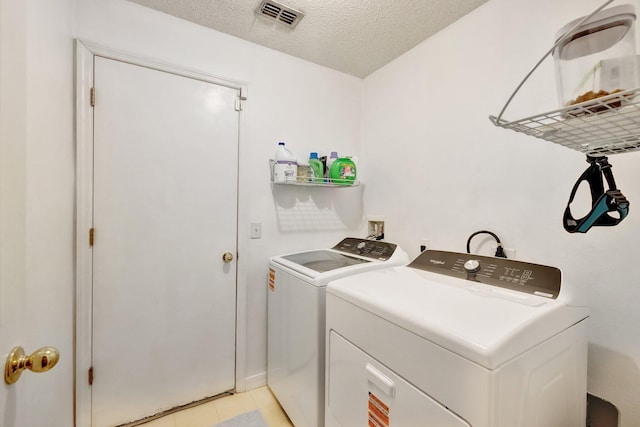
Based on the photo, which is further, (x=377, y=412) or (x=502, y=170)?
(x=502, y=170)

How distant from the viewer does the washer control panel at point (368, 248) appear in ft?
5.82

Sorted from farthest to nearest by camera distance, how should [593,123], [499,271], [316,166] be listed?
[316,166] < [499,271] < [593,123]

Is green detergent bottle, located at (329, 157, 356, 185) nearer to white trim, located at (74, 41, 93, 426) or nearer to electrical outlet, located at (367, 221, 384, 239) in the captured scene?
electrical outlet, located at (367, 221, 384, 239)

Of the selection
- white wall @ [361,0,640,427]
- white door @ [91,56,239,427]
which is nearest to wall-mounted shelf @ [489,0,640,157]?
white wall @ [361,0,640,427]

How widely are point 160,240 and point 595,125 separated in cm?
210

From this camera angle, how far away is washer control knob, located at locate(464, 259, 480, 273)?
124 cm

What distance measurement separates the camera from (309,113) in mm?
2238

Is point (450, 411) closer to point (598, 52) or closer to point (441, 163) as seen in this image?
point (598, 52)

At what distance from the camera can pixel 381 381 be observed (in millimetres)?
964

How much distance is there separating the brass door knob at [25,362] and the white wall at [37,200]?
0.07 feet

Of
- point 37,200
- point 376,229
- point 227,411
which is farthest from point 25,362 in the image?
point 376,229

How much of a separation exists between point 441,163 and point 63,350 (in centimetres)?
244

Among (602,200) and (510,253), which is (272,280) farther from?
(602,200)

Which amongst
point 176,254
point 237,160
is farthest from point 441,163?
point 176,254
